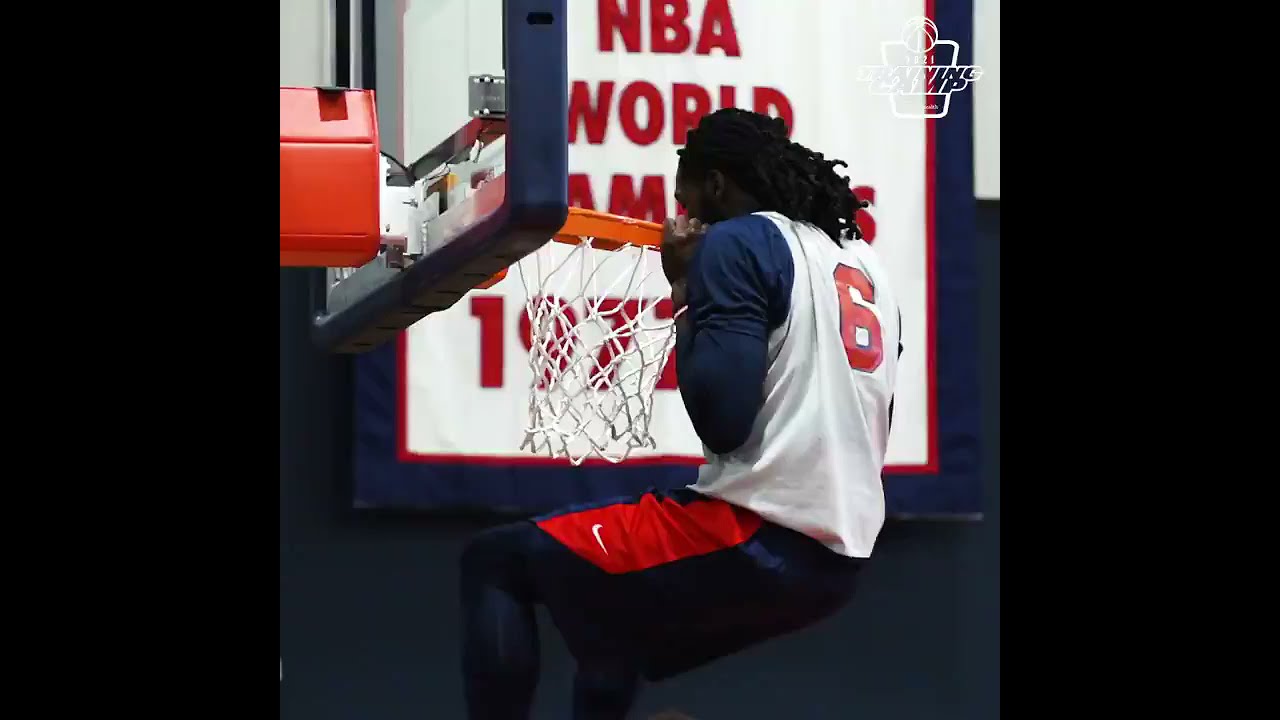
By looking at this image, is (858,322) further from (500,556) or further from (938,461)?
(938,461)

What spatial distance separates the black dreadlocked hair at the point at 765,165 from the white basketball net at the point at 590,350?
344 millimetres

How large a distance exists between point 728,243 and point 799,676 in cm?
231

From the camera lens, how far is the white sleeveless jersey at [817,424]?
8.60 feet

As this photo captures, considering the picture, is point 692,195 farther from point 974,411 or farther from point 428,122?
point 974,411

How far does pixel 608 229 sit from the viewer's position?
3131mm

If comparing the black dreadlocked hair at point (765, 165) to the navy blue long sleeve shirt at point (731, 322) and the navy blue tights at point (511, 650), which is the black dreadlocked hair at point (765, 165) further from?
the navy blue tights at point (511, 650)

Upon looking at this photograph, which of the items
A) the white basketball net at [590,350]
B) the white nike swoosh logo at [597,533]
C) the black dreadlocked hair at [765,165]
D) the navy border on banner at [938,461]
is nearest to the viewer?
the white nike swoosh logo at [597,533]

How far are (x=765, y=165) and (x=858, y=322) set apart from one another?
34cm

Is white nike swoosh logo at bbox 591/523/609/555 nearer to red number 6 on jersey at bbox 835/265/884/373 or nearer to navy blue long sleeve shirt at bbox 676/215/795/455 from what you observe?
navy blue long sleeve shirt at bbox 676/215/795/455

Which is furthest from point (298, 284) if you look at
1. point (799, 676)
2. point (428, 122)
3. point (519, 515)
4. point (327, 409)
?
point (799, 676)

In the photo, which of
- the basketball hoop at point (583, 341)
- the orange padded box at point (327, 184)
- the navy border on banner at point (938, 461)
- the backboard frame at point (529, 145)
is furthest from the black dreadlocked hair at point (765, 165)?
the navy border on banner at point (938, 461)

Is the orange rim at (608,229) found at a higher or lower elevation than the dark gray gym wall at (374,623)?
higher

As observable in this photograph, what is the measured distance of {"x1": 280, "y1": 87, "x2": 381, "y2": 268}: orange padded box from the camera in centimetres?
274

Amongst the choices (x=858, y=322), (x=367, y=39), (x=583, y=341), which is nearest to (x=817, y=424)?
(x=858, y=322)
